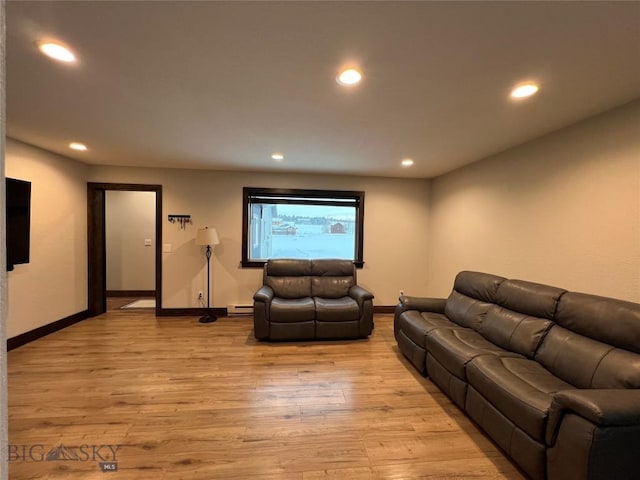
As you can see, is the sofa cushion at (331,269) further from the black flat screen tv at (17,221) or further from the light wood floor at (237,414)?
the black flat screen tv at (17,221)

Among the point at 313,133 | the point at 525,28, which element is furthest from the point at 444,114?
the point at 313,133

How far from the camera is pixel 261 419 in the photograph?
6.89 ft

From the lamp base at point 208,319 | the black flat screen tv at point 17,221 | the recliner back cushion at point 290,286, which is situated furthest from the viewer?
the lamp base at point 208,319

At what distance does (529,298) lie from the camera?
244 centimetres

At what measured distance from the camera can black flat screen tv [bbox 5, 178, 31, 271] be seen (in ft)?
8.45

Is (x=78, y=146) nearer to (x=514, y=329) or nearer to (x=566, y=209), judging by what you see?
(x=514, y=329)

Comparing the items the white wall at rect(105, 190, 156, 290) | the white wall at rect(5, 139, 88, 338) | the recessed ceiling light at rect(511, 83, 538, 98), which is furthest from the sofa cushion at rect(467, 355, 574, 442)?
the white wall at rect(105, 190, 156, 290)

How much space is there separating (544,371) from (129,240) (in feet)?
22.8

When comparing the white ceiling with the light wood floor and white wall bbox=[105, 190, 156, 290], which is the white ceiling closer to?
the light wood floor

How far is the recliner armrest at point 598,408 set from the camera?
1.27 m

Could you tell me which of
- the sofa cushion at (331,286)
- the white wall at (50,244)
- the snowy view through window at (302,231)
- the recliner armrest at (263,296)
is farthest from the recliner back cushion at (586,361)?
the white wall at (50,244)

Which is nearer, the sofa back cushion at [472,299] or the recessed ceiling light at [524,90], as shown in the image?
the recessed ceiling light at [524,90]

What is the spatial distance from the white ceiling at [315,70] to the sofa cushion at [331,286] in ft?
6.94

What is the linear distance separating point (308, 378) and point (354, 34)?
2.75 metres
